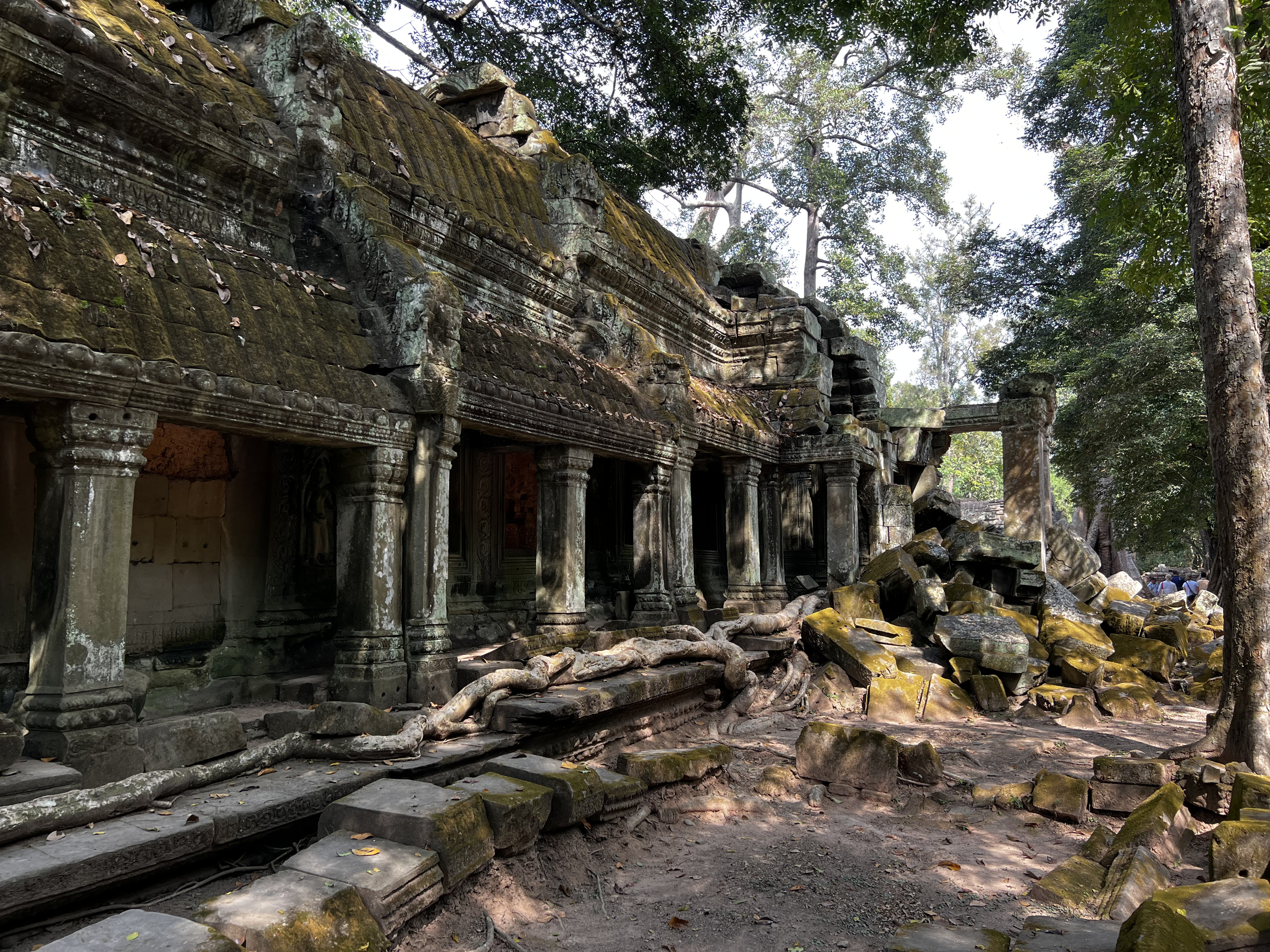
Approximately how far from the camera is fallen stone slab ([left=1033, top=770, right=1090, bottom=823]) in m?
5.36

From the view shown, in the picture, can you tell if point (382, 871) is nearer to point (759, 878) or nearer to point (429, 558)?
point (759, 878)

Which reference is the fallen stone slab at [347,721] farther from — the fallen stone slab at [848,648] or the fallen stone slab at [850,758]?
the fallen stone slab at [848,648]

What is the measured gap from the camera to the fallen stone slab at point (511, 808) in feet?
12.7

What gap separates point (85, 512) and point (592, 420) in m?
4.23

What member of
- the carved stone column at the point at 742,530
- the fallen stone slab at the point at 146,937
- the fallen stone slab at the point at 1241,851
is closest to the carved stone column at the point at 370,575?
the fallen stone slab at the point at 146,937

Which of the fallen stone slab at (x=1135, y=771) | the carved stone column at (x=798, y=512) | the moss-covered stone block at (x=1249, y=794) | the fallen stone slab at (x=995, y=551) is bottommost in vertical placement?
the fallen stone slab at (x=1135, y=771)

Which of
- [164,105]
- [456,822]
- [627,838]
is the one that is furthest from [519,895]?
[164,105]

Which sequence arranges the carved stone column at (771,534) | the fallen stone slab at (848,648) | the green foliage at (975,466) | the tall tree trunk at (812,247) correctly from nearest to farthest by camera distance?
the fallen stone slab at (848,648)
the carved stone column at (771,534)
the tall tree trunk at (812,247)
the green foliage at (975,466)

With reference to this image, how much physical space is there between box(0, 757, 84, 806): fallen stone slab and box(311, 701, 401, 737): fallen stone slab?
1.18m

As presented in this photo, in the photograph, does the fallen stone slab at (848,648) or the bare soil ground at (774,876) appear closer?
the bare soil ground at (774,876)

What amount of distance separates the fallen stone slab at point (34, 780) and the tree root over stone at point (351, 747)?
3.7 inches

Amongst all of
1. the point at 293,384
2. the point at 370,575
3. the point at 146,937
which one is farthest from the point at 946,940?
the point at 293,384

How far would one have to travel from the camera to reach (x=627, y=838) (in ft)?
15.8

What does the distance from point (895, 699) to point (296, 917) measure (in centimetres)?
691
